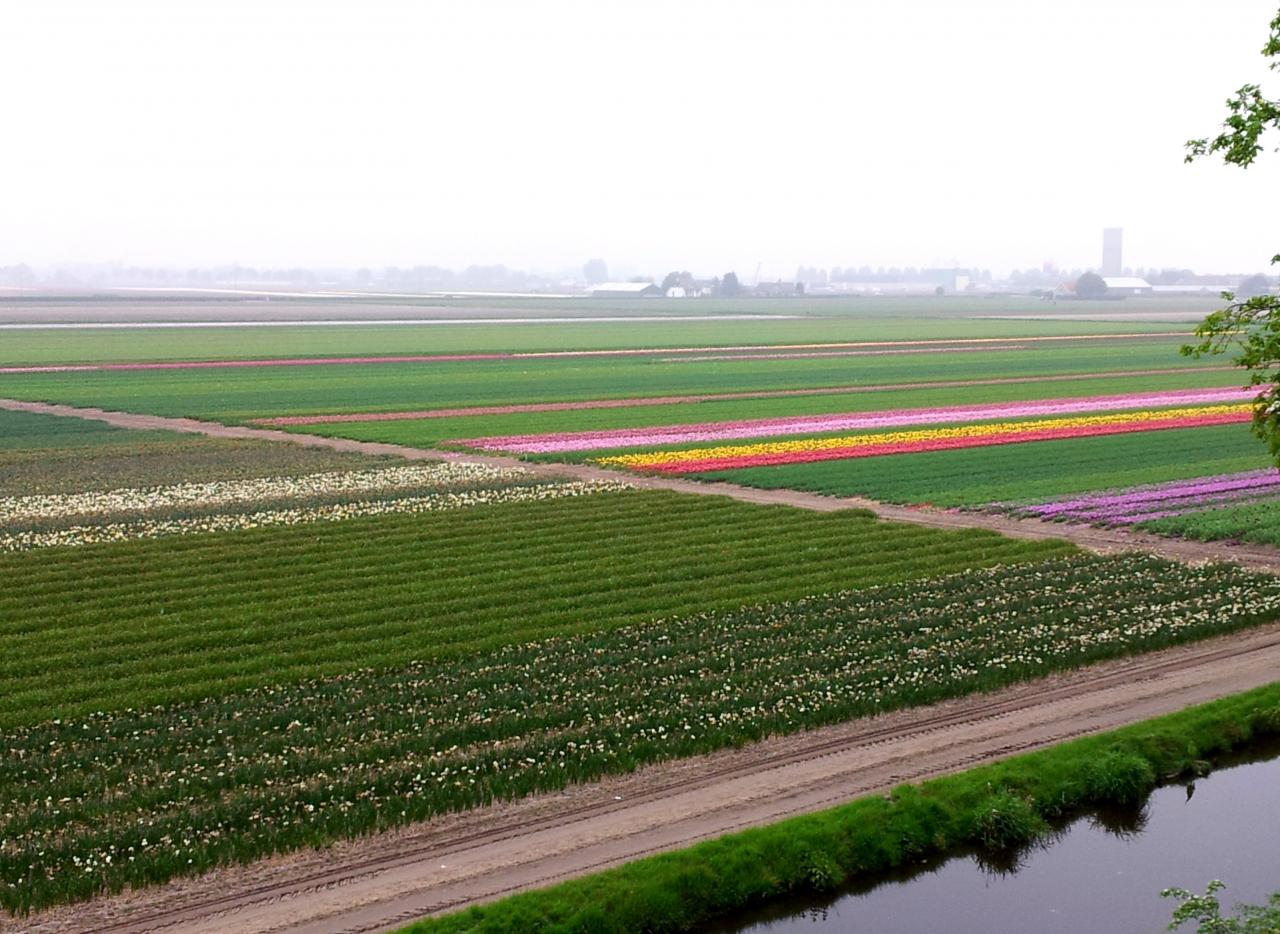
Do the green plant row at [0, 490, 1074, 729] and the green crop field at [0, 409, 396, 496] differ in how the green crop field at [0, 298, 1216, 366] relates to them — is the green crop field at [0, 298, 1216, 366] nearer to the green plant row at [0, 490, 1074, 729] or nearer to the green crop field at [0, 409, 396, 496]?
the green crop field at [0, 409, 396, 496]

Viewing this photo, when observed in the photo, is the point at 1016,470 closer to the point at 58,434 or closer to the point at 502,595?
the point at 502,595

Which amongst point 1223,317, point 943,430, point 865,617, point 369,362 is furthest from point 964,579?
point 369,362

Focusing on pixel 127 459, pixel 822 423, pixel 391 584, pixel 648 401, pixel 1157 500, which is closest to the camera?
pixel 391 584

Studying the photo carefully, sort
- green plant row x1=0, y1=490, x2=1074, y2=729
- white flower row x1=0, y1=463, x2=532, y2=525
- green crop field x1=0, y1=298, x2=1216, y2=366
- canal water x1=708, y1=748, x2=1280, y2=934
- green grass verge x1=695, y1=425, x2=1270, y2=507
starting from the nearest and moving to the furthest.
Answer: canal water x1=708, y1=748, x2=1280, y2=934 < green plant row x1=0, y1=490, x2=1074, y2=729 < white flower row x1=0, y1=463, x2=532, y2=525 < green grass verge x1=695, y1=425, x2=1270, y2=507 < green crop field x1=0, y1=298, x2=1216, y2=366

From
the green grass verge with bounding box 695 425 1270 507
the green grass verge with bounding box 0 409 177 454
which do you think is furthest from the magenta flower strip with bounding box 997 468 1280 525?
the green grass verge with bounding box 0 409 177 454

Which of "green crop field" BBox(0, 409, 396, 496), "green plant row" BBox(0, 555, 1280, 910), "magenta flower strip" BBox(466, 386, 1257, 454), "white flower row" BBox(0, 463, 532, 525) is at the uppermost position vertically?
"green crop field" BBox(0, 409, 396, 496)

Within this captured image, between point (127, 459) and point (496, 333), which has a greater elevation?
point (496, 333)

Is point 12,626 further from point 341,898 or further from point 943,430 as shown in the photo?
point 943,430

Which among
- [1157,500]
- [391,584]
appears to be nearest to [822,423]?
[1157,500]
